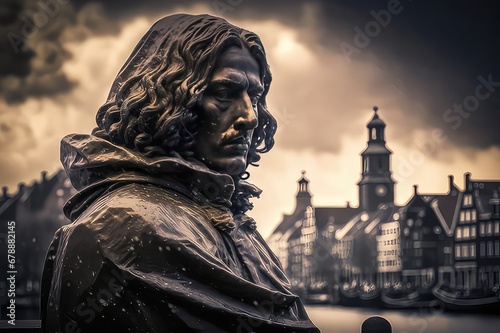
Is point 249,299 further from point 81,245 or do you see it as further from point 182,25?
point 182,25

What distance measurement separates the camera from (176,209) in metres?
3.97

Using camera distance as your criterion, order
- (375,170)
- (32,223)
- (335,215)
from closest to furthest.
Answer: (32,223), (375,170), (335,215)

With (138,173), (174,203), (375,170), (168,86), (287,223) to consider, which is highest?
(375,170)

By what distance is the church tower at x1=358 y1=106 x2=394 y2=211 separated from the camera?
517 inches

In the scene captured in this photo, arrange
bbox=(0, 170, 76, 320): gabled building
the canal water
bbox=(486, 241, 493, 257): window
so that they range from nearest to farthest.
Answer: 1. bbox=(0, 170, 76, 320): gabled building
2. the canal water
3. bbox=(486, 241, 493, 257): window

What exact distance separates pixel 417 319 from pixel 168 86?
10182 millimetres

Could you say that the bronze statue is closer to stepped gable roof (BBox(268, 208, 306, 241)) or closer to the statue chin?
the statue chin

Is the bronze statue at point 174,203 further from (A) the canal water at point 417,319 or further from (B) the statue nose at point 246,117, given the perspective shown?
(A) the canal water at point 417,319

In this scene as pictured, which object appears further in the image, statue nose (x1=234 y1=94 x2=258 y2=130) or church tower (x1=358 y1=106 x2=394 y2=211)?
church tower (x1=358 y1=106 x2=394 y2=211)

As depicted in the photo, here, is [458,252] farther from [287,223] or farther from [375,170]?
[287,223]

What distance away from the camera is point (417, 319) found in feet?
44.9

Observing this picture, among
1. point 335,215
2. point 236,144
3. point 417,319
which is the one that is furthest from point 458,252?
point 236,144

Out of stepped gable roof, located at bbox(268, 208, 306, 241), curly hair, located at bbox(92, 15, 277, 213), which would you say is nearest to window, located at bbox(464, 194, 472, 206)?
stepped gable roof, located at bbox(268, 208, 306, 241)

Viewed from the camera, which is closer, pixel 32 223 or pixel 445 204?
pixel 32 223
